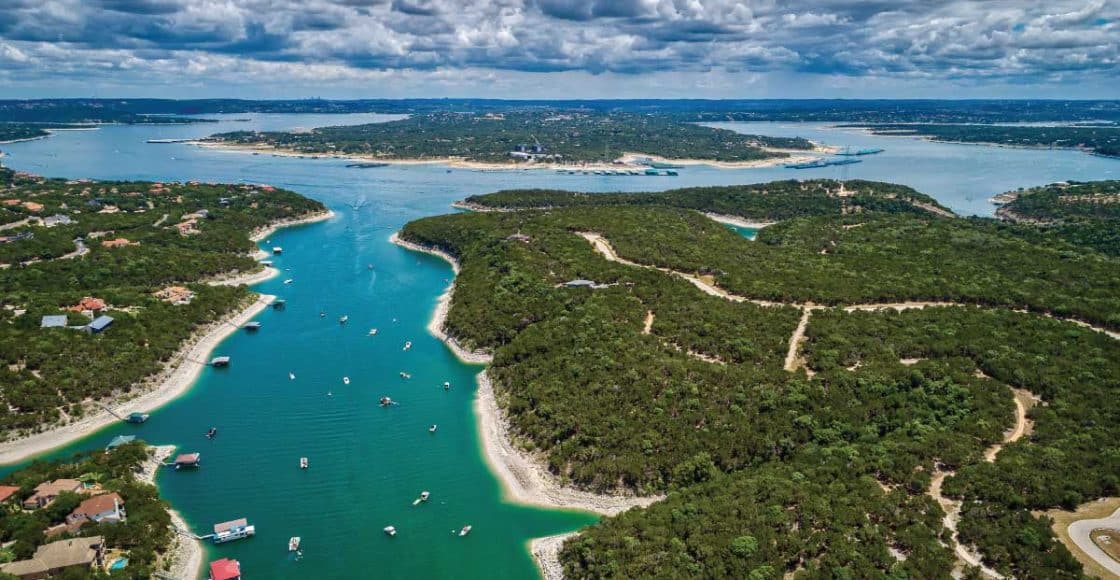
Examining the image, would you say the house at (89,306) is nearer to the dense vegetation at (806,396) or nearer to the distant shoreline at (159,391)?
the distant shoreline at (159,391)

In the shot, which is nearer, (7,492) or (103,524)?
(103,524)

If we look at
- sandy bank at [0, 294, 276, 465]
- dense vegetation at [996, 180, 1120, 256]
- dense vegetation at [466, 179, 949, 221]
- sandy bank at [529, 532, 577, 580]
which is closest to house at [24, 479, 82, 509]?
sandy bank at [0, 294, 276, 465]

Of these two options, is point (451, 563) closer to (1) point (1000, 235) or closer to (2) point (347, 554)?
(2) point (347, 554)

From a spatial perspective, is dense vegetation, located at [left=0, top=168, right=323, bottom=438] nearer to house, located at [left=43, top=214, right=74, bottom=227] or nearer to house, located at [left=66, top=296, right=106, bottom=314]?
house, located at [left=43, top=214, right=74, bottom=227]

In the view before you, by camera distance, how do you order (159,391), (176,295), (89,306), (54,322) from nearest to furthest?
(159,391) < (54,322) < (89,306) < (176,295)

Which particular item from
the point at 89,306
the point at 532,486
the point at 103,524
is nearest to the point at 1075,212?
the point at 532,486

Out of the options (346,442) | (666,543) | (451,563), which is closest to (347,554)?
(451,563)

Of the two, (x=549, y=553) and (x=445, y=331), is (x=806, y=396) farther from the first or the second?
(x=445, y=331)

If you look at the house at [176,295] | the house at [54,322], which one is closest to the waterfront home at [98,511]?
the house at [54,322]
